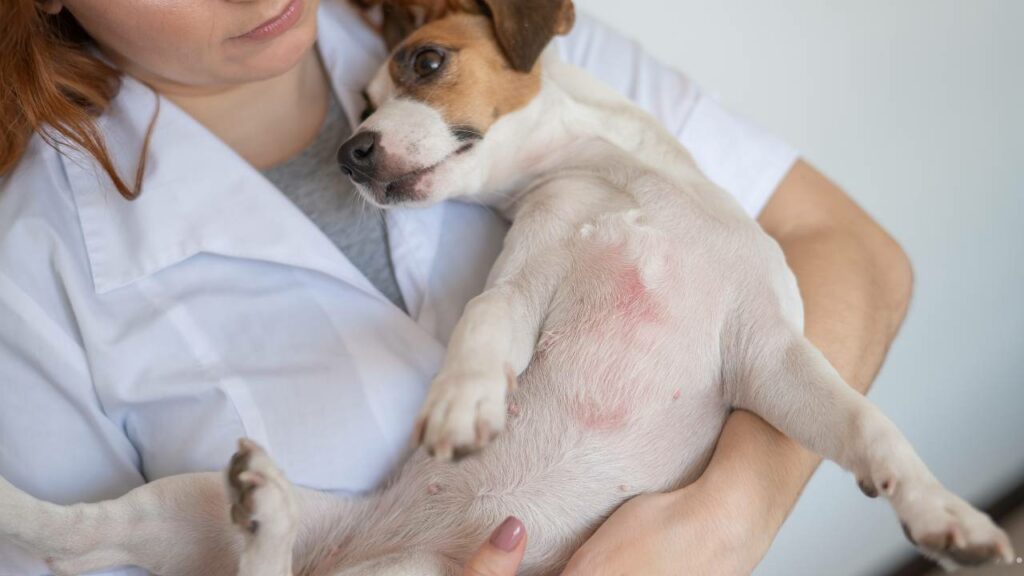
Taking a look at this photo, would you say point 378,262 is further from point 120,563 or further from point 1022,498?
point 1022,498

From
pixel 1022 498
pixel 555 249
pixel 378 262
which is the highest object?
pixel 555 249

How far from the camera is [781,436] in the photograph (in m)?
1.39

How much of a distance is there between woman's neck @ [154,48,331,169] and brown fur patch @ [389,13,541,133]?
8.5 inches

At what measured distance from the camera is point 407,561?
1.29 meters

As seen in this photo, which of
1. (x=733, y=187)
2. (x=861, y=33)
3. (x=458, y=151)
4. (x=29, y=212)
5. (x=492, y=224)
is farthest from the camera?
(x=861, y=33)

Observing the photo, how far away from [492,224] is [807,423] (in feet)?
2.07

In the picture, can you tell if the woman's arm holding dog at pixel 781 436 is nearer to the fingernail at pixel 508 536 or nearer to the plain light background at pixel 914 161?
the fingernail at pixel 508 536

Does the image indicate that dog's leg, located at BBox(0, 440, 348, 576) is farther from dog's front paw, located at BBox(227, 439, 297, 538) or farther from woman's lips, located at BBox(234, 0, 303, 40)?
woman's lips, located at BBox(234, 0, 303, 40)

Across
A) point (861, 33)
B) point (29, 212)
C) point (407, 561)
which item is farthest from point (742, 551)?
point (861, 33)

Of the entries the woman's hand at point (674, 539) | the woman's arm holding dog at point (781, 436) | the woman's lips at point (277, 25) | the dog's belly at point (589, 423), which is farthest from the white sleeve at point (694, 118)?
the woman's hand at point (674, 539)

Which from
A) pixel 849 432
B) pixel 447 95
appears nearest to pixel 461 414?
pixel 849 432

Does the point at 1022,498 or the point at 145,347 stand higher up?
the point at 145,347

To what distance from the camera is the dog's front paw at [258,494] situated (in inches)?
45.7

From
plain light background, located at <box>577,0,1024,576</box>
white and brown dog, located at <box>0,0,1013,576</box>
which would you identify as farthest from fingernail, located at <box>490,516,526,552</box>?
plain light background, located at <box>577,0,1024,576</box>
